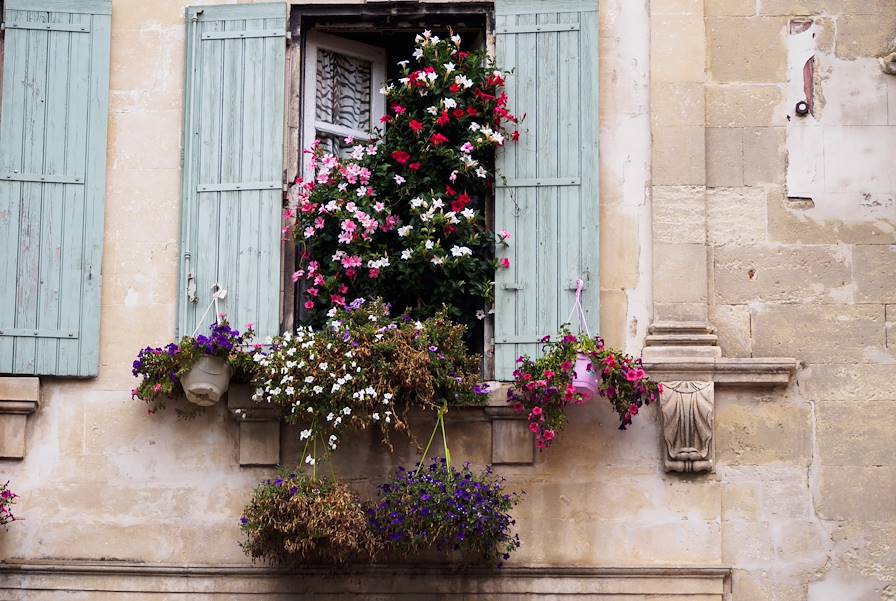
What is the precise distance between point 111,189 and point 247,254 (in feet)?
2.54

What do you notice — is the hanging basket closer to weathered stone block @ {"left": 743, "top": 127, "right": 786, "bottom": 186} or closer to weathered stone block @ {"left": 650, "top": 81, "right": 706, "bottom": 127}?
weathered stone block @ {"left": 650, "top": 81, "right": 706, "bottom": 127}

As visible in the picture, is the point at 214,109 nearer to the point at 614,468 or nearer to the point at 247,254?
the point at 247,254

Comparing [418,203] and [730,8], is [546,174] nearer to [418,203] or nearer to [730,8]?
[418,203]

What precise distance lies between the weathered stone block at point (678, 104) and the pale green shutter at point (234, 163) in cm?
187

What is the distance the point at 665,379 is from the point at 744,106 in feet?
4.75

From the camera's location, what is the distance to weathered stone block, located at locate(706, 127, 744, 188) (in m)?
9.35

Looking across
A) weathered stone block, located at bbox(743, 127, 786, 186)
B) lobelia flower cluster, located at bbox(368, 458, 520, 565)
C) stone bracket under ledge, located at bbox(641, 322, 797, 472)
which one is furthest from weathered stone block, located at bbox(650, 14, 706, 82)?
lobelia flower cluster, located at bbox(368, 458, 520, 565)

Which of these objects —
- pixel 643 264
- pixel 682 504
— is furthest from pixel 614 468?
pixel 643 264

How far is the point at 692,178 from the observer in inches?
367

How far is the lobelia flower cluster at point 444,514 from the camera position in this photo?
28.2ft

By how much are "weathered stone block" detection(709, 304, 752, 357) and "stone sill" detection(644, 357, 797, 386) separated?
0.41 feet

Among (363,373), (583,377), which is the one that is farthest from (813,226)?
(363,373)

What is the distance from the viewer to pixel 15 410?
30.3 feet

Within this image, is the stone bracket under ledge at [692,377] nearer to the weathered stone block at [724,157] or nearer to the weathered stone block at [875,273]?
the weathered stone block at [875,273]
